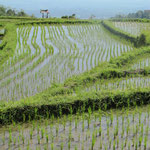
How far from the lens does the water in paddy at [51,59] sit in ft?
16.8

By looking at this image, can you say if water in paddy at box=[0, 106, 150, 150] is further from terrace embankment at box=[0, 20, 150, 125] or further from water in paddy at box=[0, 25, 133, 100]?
water in paddy at box=[0, 25, 133, 100]

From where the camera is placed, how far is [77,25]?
46.0ft

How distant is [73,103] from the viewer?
3.97m

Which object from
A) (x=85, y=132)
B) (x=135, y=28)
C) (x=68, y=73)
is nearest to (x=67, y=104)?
(x=85, y=132)

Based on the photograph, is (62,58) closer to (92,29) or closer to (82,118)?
(82,118)

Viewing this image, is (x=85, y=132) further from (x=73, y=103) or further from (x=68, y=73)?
(x=68, y=73)

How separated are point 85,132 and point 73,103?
0.68 metres

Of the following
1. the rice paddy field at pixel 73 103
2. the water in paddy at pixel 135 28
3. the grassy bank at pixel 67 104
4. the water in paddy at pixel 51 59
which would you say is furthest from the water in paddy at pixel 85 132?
the water in paddy at pixel 135 28

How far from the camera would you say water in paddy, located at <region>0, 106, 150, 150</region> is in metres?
3.08

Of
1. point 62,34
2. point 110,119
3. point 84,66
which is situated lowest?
point 110,119

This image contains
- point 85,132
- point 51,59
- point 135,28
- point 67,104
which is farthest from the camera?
point 135,28

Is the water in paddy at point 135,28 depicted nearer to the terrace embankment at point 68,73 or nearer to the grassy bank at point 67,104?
the terrace embankment at point 68,73

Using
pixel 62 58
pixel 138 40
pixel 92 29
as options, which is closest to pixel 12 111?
pixel 62 58

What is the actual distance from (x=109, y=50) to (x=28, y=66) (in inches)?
116
